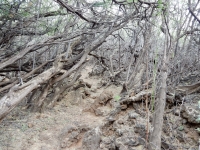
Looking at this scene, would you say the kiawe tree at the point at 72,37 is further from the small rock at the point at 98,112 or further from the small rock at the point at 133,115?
the small rock at the point at 98,112

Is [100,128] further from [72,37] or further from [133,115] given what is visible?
[72,37]

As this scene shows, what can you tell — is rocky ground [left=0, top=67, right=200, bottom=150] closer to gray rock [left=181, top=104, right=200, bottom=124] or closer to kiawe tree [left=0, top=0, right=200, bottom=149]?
gray rock [left=181, top=104, right=200, bottom=124]

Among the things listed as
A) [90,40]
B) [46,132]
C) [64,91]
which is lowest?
[46,132]

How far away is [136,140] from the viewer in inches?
113

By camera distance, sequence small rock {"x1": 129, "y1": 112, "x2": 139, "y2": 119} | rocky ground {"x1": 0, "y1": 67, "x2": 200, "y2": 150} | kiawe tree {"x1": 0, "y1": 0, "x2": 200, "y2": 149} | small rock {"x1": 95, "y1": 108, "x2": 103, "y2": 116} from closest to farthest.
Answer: rocky ground {"x1": 0, "y1": 67, "x2": 200, "y2": 150}, kiawe tree {"x1": 0, "y1": 0, "x2": 200, "y2": 149}, small rock {"x1": 129, "y1": 112, "x2": 139, "y2": 119}, small rock {"x1": 95, "y1": 108, "x2": 103, "y2": 116}

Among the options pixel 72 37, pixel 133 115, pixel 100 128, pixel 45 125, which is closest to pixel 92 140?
pixel 100 128

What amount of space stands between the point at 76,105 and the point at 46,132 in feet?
5.58

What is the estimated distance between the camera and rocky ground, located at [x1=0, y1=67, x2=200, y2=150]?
9.47 ft

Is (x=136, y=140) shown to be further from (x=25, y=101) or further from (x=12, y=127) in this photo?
(x=25, y=101)

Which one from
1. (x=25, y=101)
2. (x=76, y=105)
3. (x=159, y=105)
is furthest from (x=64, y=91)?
(x=159, y=105)

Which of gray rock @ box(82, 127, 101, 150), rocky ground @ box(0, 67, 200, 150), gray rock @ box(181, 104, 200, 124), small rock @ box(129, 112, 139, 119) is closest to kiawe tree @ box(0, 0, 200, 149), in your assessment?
small rock @ box(129, 112, 139, 119)

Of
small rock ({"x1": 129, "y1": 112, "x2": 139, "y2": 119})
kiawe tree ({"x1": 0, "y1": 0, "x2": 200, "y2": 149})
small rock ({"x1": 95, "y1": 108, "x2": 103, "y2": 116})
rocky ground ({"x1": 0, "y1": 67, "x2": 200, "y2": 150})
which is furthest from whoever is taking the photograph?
small rock ({"x1": 95, "y1": 108, "x2": 103, "y2": 116})

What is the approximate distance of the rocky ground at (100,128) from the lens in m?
2.89

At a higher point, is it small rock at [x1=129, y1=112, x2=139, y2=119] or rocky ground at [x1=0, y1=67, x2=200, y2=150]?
small rock at [x1=129, y1=112, x2=139, y2=119]
